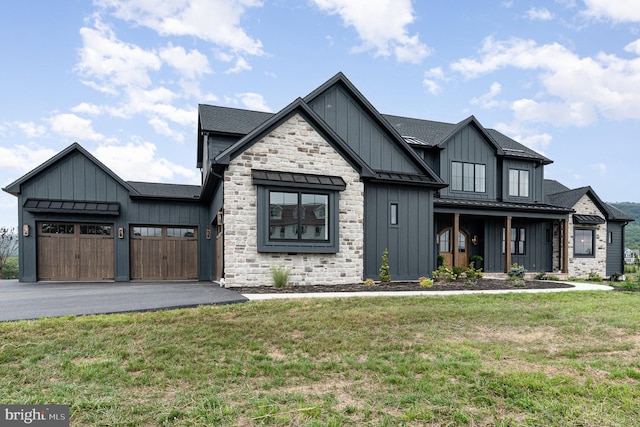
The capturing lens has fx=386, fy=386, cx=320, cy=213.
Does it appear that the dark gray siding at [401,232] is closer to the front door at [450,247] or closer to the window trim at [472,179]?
the front door at [450,247]

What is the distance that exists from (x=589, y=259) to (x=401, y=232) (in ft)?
42.6

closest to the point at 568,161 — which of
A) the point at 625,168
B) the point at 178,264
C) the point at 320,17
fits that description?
the point at 625,168

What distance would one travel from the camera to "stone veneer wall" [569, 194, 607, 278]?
19.5m

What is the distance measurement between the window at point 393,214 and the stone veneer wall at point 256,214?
165 centimetres

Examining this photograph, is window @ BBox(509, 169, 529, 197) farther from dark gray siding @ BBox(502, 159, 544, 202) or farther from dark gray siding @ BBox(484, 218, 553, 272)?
dark gray siding @ BBox(484, 218, 553, 272)

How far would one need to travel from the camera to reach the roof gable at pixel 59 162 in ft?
45.7

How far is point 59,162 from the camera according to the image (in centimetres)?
1458

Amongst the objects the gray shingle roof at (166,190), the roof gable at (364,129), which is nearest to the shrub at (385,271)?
the roof gable at (364,129)

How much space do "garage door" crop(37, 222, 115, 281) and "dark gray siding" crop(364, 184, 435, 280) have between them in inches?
401

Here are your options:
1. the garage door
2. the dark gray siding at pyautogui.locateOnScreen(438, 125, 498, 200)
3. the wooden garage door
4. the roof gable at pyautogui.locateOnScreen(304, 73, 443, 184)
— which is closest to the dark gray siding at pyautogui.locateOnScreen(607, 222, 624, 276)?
the dark gray siding at pyautogui.locateOnScreen(438, 125, 498, 200)

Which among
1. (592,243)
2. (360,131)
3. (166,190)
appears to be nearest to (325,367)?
(360,131)

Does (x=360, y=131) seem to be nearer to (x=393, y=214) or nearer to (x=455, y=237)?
(x=393, y=214)

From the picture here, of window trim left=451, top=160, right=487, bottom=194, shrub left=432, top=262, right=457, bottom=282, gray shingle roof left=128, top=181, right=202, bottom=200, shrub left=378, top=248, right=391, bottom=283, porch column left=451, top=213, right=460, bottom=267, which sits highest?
window trim left=451, top=160, right=487, bottom=194

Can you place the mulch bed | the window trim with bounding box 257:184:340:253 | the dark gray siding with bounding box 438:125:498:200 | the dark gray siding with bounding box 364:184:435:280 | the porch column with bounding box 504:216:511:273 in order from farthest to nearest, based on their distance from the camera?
the dark gray siding with bounding box 438:125:498:200, the porch column with bounding box 504:216:511:273, the dark gray siding with bounding box 364:184:435:280, the window trim with bounding box 257:184:340:253, the mulch bed
